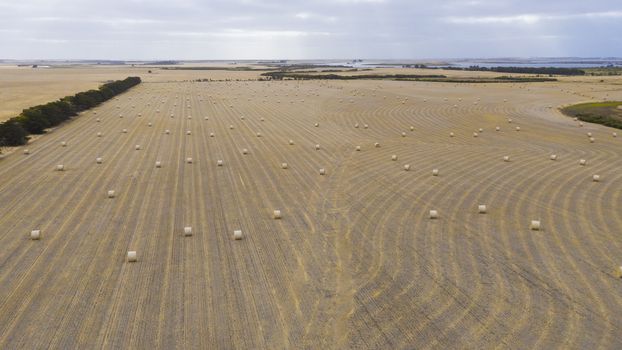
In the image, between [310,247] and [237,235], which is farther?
[237,235]

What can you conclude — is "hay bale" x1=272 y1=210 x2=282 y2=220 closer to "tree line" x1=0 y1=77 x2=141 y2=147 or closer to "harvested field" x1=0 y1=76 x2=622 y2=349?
"harvested field" x1=0 y1=76 x2=622 y2=349

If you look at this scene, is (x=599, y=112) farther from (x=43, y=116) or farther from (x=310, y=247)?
(x=43, y=116)

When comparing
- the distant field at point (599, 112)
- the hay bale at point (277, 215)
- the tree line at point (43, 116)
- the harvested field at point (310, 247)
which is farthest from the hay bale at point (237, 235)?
the distant field at point (599, 112)

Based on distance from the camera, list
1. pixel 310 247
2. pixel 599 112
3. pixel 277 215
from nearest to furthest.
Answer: pixel 310 247
pixel 277 215
pixel 599 112

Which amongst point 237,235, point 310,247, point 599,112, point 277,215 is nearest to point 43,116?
point 277,215

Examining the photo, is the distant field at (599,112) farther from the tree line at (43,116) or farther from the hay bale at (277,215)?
the tree line at (43,116)

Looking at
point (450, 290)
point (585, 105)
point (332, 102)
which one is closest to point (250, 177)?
point (450, 290)

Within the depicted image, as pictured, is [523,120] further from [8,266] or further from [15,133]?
[8,266]
